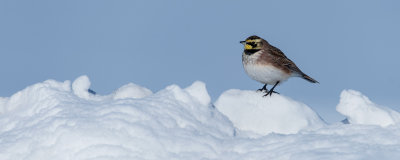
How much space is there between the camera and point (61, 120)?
33.0ft

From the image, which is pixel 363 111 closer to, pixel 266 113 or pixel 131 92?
pixel 266 113

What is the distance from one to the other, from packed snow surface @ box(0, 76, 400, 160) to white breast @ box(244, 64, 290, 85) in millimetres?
1684

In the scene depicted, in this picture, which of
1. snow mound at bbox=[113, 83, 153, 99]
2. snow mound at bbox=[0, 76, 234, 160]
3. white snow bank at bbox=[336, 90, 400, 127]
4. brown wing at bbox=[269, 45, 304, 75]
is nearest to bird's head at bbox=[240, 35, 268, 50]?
brown wing at bbox=[269, 45, 304, 75]

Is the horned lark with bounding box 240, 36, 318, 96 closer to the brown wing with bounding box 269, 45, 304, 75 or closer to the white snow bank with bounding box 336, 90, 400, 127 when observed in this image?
the brown wing with bounding box 269, 45, 304, 75

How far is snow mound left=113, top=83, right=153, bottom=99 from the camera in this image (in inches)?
499

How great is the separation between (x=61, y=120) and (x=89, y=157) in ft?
4.28

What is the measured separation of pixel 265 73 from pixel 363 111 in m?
3.38

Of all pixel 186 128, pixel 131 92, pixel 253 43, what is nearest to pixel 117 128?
pixel 186 128

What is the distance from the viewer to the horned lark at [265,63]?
570 inches

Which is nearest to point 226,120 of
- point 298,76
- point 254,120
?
point 254,120

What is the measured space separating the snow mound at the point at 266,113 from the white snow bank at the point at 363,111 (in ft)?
2.01

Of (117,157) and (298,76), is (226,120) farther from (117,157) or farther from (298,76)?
(298,76)

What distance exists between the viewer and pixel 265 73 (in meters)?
14.5

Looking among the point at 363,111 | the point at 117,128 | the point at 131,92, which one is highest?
the point at 131,92
